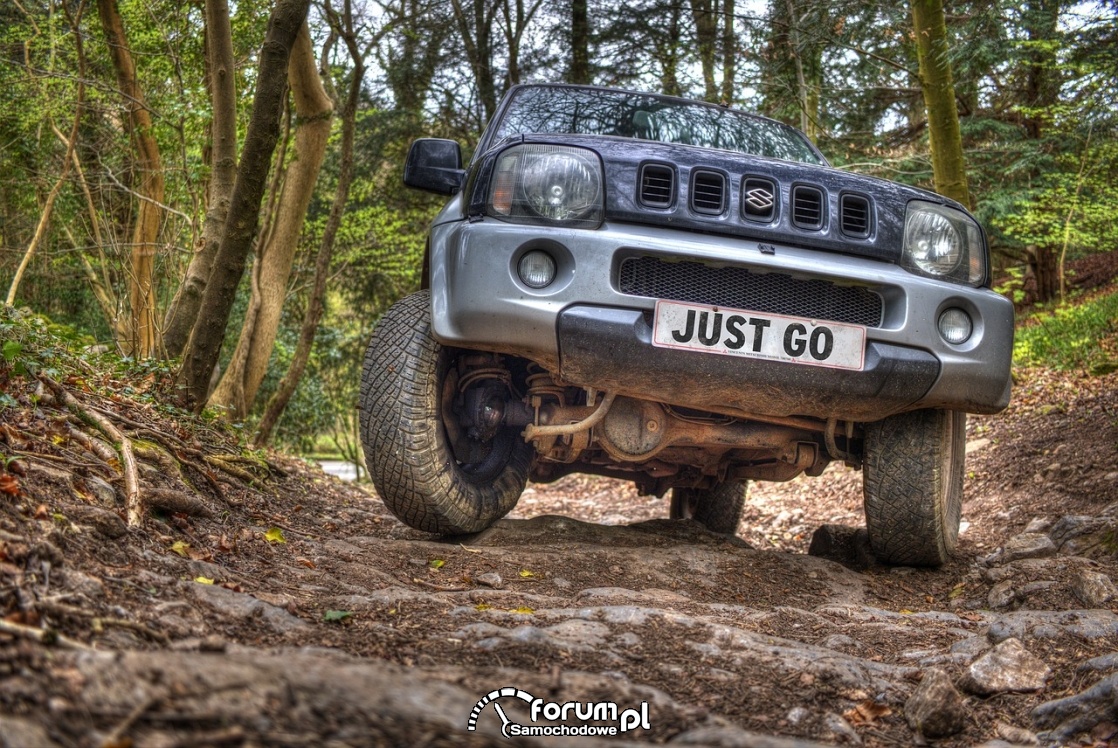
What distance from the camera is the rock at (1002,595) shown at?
3439 millimetres

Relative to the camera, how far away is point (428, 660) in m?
1.90

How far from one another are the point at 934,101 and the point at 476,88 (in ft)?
22.1

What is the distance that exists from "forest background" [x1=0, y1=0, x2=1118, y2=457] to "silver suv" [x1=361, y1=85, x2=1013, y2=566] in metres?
1.57

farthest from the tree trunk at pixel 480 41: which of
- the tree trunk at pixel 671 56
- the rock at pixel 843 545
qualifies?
the rock at pixel 843 545

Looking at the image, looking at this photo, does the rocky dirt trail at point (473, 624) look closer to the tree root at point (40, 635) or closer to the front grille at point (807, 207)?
the tree root at point (40, 635)

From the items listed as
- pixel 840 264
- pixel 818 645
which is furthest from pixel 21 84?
pixel 818 645

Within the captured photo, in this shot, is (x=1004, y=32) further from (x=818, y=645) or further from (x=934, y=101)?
(x=818, y=645)

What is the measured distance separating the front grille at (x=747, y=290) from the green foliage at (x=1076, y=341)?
6559 millimetres

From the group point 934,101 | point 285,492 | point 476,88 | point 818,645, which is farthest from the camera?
point 476,88

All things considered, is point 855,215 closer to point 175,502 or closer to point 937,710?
point 937,710

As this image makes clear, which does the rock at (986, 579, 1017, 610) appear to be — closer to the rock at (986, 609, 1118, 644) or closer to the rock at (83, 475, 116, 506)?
the rock at (986, 609, 1118, 644)

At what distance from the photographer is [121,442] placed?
10.4 ft

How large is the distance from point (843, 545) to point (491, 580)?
7.36 ft

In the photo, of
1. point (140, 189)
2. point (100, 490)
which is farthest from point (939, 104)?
point (140, 189)
